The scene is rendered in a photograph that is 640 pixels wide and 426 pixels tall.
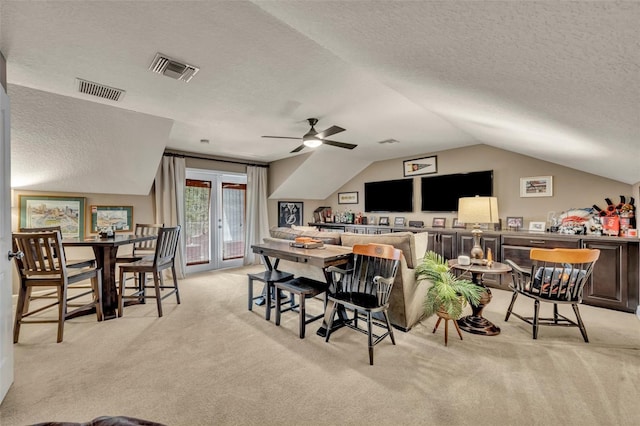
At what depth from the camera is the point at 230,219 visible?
20.6ft

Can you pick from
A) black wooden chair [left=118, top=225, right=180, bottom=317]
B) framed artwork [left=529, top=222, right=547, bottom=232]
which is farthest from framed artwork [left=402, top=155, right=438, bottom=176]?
black wooden chair [left=118, top=225, right=180, bottom=317]

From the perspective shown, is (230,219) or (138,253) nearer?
(138,253)

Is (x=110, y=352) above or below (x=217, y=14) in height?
below

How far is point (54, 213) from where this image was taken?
A: 165 inches

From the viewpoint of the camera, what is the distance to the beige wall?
393 cm

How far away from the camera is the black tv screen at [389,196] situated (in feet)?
19.6

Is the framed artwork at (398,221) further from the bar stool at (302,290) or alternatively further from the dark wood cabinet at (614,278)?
the bar stool at (302,290)

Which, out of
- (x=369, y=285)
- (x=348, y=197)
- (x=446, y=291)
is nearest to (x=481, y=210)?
(x=446, y=291)

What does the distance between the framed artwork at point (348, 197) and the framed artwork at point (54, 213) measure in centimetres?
512

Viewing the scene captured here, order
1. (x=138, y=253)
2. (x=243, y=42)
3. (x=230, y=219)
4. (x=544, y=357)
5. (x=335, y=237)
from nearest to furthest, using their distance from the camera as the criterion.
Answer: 1. (x=243, y=42)
2. (x=544, y=357)
3. (x=335, y=237)
4. (x=138, y=253)
5. (x=230, y=219)

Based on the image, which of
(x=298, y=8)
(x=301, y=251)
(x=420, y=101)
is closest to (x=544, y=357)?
(x=301, y=251)

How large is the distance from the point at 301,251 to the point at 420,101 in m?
1.93

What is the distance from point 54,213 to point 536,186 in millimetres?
7370

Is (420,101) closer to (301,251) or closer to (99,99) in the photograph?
(301,251)
